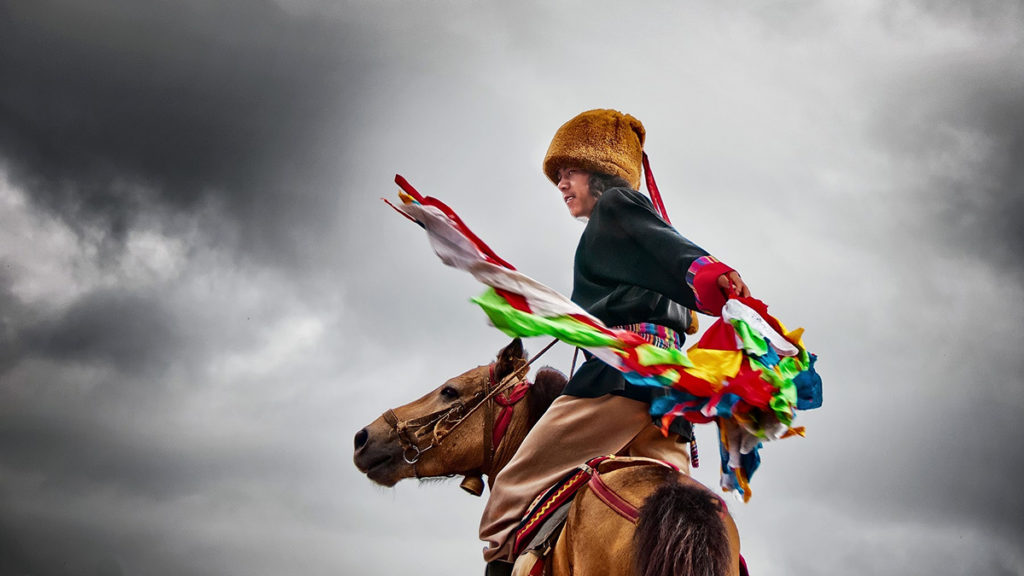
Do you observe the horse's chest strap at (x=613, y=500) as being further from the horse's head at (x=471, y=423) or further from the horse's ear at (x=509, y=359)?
the horse's ear at (x=509, y=359)

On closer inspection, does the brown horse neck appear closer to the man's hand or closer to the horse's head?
the horse's head

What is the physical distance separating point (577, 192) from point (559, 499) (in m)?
1.81

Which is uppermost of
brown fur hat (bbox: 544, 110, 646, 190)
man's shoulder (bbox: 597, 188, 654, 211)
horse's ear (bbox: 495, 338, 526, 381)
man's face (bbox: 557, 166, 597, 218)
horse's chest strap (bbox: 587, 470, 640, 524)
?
brown fur hat (bbox: 544, 110, 646, 190)

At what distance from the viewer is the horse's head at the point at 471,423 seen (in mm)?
5137

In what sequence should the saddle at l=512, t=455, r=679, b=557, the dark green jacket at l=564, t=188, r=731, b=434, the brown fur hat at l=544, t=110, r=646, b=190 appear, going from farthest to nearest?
the brown fur hat at l=544, t=110, r=646, b=190 < the dark green jacket at l=564, t=188, r=731, b=434 < the saddle at l=512, t=455, r=679, b=557

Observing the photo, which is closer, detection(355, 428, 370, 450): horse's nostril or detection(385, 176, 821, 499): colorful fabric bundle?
detection(385, 176, 821, 499): colorful fabric bundle

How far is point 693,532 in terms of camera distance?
130 inches

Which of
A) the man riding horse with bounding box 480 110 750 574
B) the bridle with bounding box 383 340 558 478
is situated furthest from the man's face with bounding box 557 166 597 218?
the bridle with bounding box 383 340 558 478

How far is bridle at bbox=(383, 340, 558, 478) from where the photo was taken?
202 inches

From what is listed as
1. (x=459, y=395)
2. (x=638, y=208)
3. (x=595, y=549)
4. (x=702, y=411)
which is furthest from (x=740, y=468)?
(x=459, y=395)

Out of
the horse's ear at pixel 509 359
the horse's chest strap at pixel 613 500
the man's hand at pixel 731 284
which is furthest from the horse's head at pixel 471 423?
the man's hand at pixel 731 284

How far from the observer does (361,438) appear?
537cm

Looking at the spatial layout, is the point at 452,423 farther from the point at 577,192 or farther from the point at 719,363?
the point at 719,363

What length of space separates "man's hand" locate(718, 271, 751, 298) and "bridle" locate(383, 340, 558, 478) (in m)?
1.49
